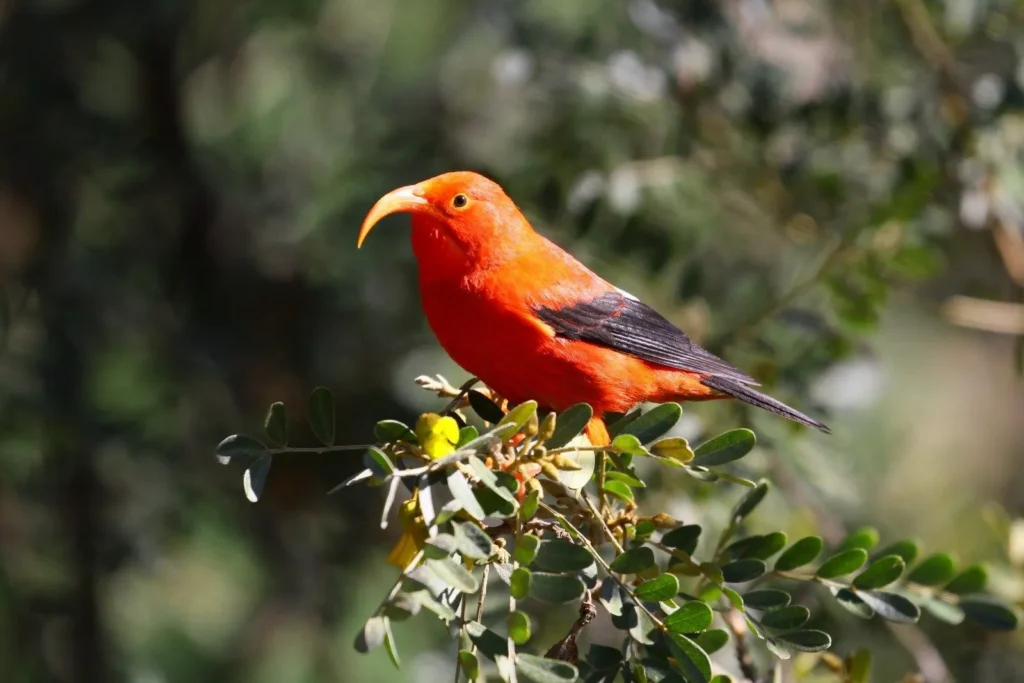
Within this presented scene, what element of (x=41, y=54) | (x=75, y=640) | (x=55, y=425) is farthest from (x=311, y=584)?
(x=41, y=54)

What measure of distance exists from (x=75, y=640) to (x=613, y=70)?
332 centimetres

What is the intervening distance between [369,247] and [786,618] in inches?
115

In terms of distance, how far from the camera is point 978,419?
30.0ft

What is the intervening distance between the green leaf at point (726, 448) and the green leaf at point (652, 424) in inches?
3.2

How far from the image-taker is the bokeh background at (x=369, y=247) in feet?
13.0

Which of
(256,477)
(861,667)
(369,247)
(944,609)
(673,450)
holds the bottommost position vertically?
(369,247)

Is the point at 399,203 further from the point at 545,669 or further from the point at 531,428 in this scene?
Answer: the point at 545,669

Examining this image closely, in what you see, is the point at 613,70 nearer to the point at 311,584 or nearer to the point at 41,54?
the point at 41,54

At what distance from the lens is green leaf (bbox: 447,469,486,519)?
78.5 inches

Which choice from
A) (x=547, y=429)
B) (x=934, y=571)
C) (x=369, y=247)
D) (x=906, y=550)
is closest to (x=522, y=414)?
(x=547, y=429)

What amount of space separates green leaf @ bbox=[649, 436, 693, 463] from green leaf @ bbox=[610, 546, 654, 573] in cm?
19

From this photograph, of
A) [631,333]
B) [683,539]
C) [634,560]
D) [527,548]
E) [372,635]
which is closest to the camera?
[372,635]

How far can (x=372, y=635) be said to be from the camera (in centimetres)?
186

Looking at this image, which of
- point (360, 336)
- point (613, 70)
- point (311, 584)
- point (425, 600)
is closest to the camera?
point (425, 600)
